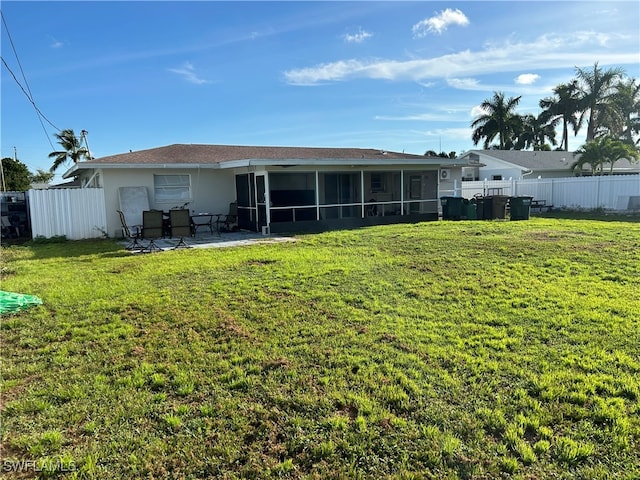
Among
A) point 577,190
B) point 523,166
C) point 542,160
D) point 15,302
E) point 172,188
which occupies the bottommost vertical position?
point 15,302

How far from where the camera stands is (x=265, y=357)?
3.83 meters

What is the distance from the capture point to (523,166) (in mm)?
29156

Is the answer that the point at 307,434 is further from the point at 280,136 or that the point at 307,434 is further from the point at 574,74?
the point at 574,74

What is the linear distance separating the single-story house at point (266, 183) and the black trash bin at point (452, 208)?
1.38 ft

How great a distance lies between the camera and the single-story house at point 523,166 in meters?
29.4

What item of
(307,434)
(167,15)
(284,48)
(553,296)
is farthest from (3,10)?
(553,296)

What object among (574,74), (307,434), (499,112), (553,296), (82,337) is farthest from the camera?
(499,112)

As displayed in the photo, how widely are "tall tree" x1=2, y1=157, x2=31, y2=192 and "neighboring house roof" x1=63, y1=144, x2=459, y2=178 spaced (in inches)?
1006

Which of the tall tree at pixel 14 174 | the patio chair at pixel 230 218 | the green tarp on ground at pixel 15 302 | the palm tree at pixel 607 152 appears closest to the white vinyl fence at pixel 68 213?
the patio chair at pixel 230 218

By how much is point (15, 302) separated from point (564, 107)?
45.5m

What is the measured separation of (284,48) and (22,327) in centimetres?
1209

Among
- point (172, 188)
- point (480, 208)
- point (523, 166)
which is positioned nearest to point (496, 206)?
point (480, 208)

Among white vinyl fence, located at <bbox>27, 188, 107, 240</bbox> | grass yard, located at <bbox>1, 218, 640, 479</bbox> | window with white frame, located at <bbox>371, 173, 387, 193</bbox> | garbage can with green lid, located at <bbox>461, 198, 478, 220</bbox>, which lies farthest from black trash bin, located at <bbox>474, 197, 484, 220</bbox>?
white vinyl fence, located at <bbox>27, 188, 107, 240</bbox>

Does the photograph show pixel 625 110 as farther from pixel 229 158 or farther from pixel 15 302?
pixel 15 302
